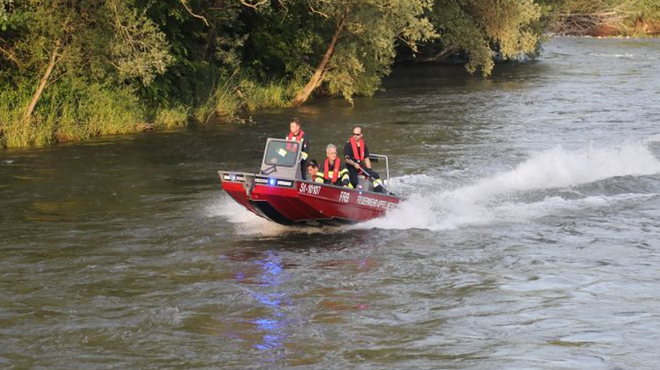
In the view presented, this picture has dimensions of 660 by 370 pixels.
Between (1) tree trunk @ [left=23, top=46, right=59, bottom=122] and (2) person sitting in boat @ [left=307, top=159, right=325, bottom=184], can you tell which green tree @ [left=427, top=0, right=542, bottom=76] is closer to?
(1) tree trunk @ [left=23, top=46, right=59, bottom=122]

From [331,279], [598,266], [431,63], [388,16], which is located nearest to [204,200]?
[331,279]

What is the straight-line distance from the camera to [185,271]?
15.9 metres

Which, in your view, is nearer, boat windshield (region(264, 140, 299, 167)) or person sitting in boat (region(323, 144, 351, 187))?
boat windshield (region(264, 140, 299, 167))

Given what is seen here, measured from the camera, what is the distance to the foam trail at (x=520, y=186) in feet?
64.5

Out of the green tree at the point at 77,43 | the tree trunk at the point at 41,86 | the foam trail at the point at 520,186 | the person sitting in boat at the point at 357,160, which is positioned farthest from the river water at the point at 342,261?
the green tree at the point at 77,43

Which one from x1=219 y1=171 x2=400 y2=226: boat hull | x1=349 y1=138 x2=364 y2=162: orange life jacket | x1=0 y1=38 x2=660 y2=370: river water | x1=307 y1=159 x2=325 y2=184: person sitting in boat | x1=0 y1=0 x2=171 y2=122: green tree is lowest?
x1=0 y1=38 x2=660 y2=370: river water

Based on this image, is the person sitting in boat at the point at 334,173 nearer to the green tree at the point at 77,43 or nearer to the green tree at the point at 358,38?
the green tree at the point at 77,43

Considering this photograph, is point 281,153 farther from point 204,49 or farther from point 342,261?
point 204,49

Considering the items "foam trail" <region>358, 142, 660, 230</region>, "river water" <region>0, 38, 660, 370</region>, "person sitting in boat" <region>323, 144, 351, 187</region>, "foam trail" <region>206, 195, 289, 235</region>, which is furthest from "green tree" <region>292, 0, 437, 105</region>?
"person sitting in boat" <region>323, 144, 351, 187</region>

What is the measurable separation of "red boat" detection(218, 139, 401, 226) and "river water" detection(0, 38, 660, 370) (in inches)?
16.7

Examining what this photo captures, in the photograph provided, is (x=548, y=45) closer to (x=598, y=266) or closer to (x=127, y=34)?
(x=127, y=34)

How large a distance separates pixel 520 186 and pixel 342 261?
26.7ft

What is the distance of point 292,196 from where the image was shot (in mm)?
17594

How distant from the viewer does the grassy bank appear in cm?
2764
